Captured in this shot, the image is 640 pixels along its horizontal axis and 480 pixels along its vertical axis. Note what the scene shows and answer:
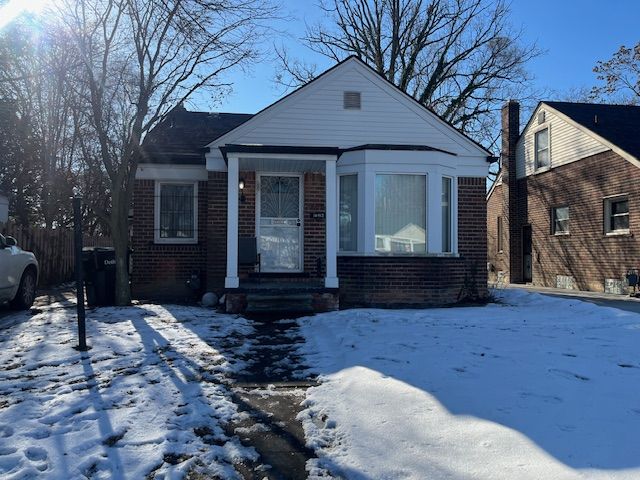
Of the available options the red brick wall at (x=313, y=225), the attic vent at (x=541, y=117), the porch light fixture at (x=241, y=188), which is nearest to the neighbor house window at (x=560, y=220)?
the attic vent at (x=541, y=117)

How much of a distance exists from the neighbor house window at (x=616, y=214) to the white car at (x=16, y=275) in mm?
15295

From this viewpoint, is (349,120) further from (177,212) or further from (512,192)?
(512,192)

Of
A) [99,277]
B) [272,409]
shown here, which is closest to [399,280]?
[99,277]

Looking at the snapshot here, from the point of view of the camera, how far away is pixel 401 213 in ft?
33.2

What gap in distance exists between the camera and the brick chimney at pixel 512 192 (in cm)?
1989

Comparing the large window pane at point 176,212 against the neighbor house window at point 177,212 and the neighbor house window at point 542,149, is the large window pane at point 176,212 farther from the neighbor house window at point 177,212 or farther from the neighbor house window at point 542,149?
the neighbor house window at point 542,149

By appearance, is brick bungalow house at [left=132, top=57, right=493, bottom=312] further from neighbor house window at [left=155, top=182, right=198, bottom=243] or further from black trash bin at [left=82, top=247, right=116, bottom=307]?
black trash bin at [left=82, top=247, right=116, bottom=307]

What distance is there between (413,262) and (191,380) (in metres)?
6.23

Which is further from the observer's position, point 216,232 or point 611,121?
point 611,121

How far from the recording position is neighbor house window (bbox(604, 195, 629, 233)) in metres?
14.5

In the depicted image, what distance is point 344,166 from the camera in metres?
10.1

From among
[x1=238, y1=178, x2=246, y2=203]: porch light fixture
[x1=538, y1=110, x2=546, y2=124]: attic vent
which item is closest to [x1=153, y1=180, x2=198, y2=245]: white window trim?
[x1=238, y1=178, x2=246, y2=203]: porch light fixture

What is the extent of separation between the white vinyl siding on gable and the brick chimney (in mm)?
10089

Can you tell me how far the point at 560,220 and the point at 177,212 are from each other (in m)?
13.4
